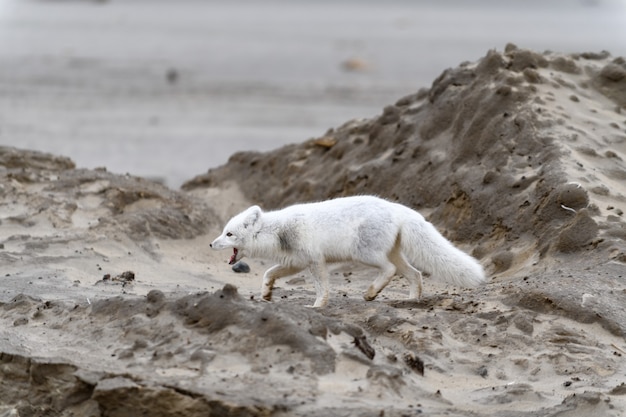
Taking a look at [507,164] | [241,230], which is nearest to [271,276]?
[241,230]

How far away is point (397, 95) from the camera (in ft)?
95.4

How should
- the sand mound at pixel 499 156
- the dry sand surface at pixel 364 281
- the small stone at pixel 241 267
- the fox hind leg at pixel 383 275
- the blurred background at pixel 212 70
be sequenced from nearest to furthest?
the dry sand surface at pixel 364 281 → the fox hind leg at pixel 383 275 → the sand mound at pixel 499 156 → the small stone at pixel 241 267 → the blurred background at pixel 212 70

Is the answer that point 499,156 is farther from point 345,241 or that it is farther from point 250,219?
point 250,219

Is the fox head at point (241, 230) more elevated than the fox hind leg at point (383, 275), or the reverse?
the fox head at point (241, 230)

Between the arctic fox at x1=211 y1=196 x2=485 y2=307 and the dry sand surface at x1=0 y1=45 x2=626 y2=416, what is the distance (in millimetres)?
283

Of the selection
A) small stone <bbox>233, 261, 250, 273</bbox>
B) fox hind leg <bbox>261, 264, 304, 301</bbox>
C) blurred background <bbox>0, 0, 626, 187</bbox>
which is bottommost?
blurred background <bbox>0, 0, 626, 187</bbox>

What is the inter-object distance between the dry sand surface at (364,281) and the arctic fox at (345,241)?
0.28 meters

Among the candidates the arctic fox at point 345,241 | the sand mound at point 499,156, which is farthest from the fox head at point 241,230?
the sand mound at point 499,156

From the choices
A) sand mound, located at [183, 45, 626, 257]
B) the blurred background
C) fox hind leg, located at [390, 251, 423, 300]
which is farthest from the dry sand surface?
the blurred background

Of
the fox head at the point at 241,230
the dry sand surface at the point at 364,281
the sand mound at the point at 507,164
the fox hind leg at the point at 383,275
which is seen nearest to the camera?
the dry sand surface at the point at 364,281

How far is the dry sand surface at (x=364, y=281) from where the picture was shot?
679 cm

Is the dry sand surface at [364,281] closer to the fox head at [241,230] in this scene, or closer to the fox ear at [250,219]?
the fox head at [241,230]

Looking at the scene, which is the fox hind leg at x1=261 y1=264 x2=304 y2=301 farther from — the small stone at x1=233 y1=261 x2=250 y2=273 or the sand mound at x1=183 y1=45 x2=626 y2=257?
the sand mound at x1=183 y1=45 x2=626 y2=257

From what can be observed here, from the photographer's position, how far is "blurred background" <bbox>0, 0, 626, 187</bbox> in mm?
22641
